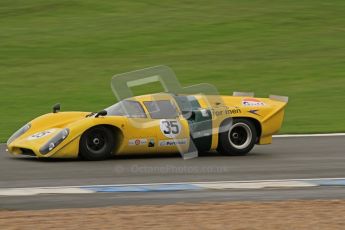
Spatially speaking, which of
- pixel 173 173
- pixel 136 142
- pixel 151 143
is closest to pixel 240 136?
pixel 151 143

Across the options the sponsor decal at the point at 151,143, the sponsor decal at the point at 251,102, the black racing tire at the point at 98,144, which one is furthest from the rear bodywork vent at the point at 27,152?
the sponsor decal at the point at 251,102

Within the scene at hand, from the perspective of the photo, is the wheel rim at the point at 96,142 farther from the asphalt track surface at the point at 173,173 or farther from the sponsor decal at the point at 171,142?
the sponsor decal at the point at 171,142

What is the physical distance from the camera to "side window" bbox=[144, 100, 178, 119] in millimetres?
13039

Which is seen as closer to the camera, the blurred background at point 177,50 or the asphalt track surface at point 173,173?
the asphalt track surface at point 173,173

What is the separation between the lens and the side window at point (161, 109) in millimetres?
13039

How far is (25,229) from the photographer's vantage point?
303 inches

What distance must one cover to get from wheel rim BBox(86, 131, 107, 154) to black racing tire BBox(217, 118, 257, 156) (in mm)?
1912

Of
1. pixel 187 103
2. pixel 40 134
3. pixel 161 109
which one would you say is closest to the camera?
pixel 40 134

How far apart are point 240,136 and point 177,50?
44.5 ft

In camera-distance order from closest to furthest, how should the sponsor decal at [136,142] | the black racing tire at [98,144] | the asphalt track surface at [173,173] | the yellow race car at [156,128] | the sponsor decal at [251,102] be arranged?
the asphalt track surface at [173,173] < the yellow race car at [156,128] < the black racing tire at [98,144] < the sponsor decal at [136,142] < the sponsor decal at [251,102]

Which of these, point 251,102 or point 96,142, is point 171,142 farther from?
point 251,102

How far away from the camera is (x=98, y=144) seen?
41.8ft

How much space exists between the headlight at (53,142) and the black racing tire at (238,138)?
254cm

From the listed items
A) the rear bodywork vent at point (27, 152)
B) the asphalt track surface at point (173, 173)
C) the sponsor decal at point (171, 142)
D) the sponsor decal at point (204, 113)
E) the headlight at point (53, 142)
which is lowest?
the asphalt track surface at point (173, 173)
